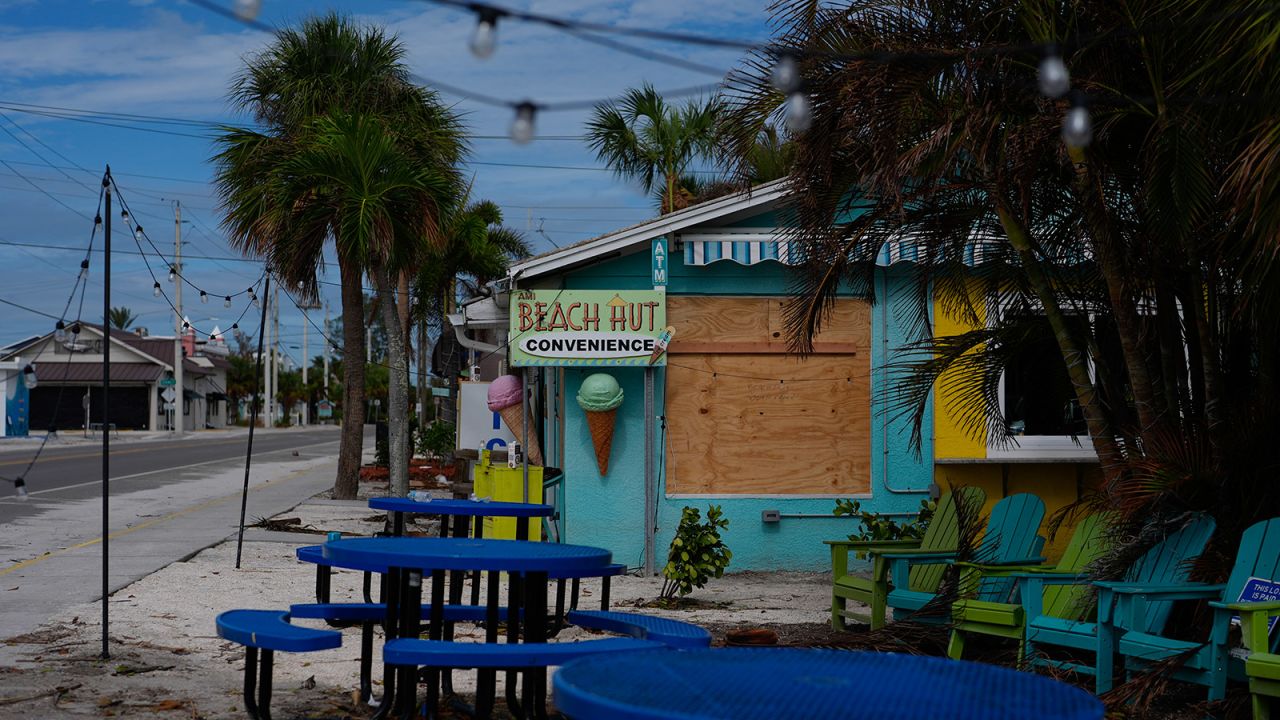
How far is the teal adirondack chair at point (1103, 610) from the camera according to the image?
6.90 metres

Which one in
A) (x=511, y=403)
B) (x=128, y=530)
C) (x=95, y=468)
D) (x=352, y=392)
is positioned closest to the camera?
(x=511, y=403)

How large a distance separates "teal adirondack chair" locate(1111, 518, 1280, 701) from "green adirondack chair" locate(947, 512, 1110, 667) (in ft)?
2.14

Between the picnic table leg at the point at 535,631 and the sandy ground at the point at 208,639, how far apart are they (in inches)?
48.4

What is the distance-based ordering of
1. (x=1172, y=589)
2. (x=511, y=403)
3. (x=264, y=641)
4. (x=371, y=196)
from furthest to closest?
(x=371, y=196)
(x=511, y=403)
(x=1172, y=589)
(x=264, y=641)

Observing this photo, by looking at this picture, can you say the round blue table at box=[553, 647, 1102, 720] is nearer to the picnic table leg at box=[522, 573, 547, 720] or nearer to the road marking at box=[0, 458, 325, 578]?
the picnic table leg at box=[522, 573, 547, 720]

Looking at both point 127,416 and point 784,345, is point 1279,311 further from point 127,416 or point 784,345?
point 127,416

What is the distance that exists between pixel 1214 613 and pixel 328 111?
16146mm

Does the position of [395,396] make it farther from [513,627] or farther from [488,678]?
[488,678]

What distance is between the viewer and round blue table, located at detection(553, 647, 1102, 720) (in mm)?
2938

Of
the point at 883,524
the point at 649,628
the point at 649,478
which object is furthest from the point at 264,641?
the point at 649,478

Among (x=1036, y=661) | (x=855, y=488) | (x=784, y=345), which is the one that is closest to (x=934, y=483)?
(x=855, y=488)

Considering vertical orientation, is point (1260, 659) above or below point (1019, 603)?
above

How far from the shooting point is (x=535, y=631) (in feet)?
19.6

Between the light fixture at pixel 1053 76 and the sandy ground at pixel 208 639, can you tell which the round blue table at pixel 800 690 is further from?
the sandy ground at pixel 208 639
